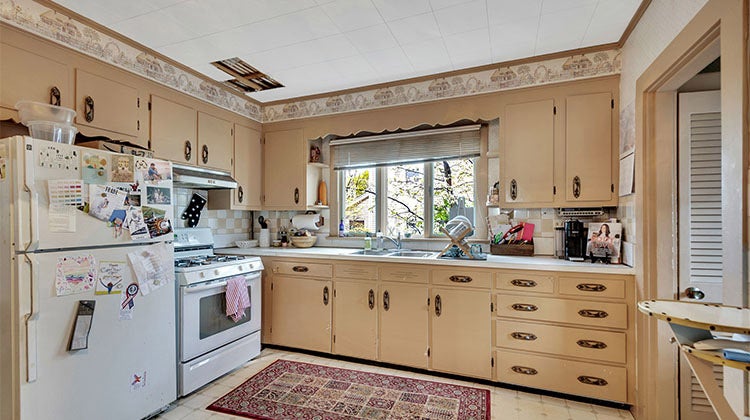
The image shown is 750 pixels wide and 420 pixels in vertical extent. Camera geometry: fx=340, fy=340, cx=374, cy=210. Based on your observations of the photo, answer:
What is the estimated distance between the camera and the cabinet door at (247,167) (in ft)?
11.0

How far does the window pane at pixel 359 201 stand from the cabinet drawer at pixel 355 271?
0.75m

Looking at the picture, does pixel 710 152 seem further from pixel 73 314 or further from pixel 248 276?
pixel 73 314

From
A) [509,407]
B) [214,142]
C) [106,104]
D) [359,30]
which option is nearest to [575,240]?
[509,407]

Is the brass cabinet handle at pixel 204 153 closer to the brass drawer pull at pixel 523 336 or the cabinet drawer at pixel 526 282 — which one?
the cabinet drawer at pixel 526 282

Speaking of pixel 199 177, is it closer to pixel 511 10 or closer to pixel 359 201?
pixel 359 201

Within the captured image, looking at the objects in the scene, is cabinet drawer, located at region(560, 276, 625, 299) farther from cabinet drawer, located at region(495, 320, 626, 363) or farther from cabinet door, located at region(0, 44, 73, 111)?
cabinet door, located at region(0, 44, 73, 111)

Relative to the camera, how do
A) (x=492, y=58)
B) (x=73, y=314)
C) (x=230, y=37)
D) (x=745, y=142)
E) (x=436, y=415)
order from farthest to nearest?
(x=492, y=58)
(x=230, y=37)
(x=436, y=415)
(x=73, y=314)
(x=745, y=142)

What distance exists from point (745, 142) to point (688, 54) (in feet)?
2.07

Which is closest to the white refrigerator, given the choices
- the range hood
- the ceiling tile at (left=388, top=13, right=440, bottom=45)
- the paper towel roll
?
the range hood

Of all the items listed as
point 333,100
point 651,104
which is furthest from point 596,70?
point 333,100

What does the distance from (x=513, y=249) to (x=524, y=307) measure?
0.58 metres

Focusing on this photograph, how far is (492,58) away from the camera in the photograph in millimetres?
2617

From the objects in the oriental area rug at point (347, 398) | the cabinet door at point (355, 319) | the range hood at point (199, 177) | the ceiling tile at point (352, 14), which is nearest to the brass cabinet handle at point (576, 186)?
the oriental area rug at point (347, 398)

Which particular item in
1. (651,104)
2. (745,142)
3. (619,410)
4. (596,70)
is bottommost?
(619,410)
